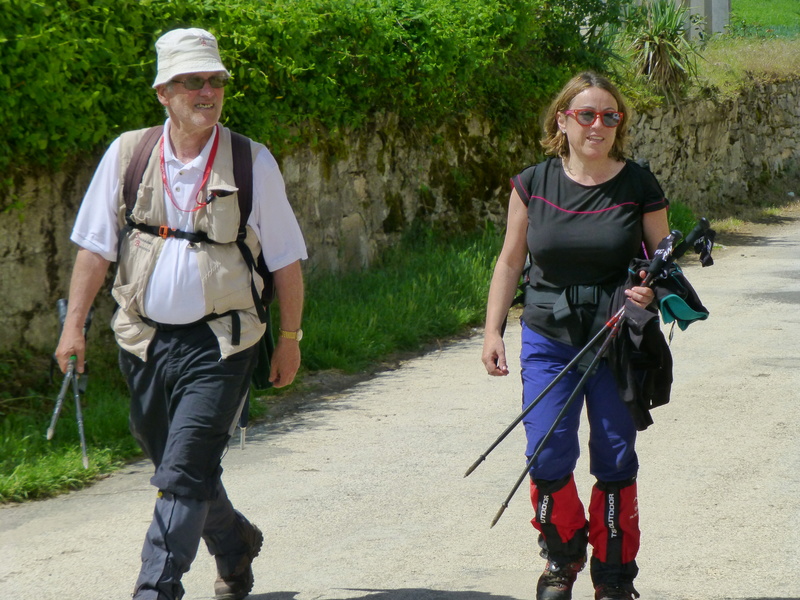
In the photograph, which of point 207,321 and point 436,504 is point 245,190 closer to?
point 207,321

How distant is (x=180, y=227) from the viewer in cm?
356

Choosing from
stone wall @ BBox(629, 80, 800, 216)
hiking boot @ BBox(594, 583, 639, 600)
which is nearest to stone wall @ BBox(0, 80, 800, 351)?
stone wall @ BBox(629, 80, 800, 216)

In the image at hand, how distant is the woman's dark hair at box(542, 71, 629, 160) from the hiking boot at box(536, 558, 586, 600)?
1.45m

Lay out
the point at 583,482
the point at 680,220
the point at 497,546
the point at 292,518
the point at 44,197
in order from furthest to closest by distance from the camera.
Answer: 1. the point at 680,220
2. the point at 44,197
3. the point at 583,482
4. the point at 292,518
5. the point at 497,546

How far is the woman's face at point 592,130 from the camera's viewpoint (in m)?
3.78

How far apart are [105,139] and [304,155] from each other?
267 centimetres

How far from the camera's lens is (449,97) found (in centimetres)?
1077

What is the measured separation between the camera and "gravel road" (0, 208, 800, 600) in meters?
4.17

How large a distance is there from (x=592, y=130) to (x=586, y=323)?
66cm

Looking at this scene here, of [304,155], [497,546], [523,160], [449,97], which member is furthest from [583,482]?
[523,160]

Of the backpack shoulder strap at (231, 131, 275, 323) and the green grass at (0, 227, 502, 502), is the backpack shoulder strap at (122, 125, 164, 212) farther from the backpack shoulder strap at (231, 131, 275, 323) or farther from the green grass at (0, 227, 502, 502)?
the green grass at (0, 227, 502, 502)

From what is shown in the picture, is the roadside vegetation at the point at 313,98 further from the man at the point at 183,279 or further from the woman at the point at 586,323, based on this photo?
the woman at the point at 586,323

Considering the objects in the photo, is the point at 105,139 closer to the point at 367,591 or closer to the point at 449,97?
the point at 367,591

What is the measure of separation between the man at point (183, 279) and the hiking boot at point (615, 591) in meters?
1.35
